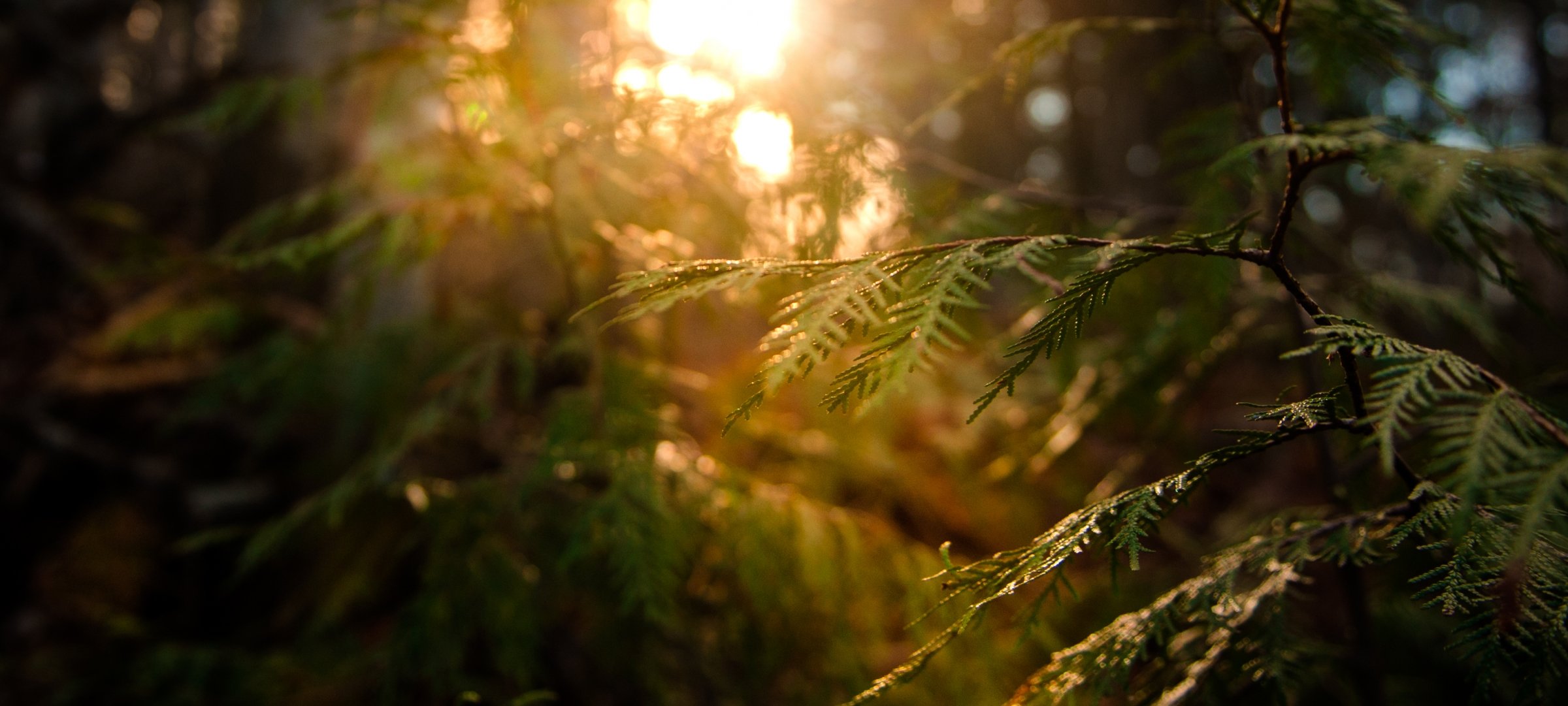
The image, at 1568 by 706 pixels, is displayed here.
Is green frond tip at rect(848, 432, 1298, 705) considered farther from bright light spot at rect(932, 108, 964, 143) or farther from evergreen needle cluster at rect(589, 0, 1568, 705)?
bright light spot at rect(932, 108, 964, 143)

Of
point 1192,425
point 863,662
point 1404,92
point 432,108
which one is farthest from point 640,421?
point 1404,92

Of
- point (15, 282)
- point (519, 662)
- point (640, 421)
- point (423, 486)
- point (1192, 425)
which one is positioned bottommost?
point (1192, 425)

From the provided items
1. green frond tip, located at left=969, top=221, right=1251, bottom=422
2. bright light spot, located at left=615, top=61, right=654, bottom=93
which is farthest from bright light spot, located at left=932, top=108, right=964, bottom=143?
green frond tip, located at left=969, top=221, right=1251, bottom=422

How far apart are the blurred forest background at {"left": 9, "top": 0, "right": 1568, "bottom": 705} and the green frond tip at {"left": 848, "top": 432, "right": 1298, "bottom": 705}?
0.10m

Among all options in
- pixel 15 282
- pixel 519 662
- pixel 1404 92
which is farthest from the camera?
pixel 1404 92

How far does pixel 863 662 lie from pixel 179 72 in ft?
51.8

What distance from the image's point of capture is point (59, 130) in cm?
464

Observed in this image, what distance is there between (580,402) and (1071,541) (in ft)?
4.21

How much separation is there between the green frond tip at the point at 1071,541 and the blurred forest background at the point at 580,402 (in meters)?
0.10

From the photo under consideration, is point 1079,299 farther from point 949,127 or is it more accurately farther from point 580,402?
point 949,127

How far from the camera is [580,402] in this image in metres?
1.77

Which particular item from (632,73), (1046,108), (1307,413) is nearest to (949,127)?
(1046,108)

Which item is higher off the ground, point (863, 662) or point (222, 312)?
point (222, 312)

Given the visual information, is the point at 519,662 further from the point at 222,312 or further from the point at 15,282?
the point at 15,282
